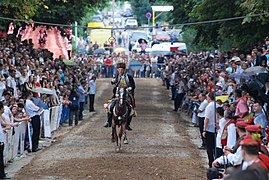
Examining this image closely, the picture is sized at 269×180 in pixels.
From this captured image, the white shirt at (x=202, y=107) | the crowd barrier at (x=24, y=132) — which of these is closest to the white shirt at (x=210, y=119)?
the white shirt at (x=202, y=107)

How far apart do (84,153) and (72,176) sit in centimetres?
401

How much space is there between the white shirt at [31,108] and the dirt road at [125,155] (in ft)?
3.63

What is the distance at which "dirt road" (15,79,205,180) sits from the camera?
1901cm

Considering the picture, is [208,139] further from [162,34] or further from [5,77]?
[162,34]

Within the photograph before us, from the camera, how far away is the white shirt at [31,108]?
2419 cm

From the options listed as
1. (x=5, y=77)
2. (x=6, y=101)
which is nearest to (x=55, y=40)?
(x=5, y=77)

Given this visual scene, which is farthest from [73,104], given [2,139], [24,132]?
[2,139]

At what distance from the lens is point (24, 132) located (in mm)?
23969

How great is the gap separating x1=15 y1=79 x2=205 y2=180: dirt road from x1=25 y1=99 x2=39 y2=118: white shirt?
1107mm

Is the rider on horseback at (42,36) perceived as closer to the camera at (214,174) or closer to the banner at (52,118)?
the banner at (52,118)

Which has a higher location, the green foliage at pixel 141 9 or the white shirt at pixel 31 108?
the green foliage at pixel 141 9

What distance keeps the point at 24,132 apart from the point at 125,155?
132 inches

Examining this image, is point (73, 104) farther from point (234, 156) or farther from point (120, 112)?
point (234, 156)

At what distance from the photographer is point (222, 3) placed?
3331 cm
